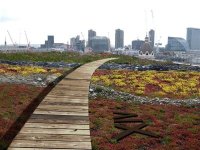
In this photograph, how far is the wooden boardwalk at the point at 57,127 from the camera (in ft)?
35.6

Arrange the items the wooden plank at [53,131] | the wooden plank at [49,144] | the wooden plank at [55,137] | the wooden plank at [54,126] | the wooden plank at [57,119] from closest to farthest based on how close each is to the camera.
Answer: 1. the wooden plank at [49,144]
2. the wooden plank at [55,137]
3. the wooden plank at [53,131]
4. the wooden plank at [54,126]
5. the wooden plank at [57,119]

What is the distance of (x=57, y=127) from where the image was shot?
12586mm

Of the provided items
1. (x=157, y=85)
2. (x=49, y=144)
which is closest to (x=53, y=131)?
(x=49, y=144)

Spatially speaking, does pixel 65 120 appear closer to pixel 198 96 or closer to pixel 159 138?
pixel 159 138

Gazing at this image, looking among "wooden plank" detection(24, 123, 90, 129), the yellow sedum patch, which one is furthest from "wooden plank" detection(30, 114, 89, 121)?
the yellow sedum patch

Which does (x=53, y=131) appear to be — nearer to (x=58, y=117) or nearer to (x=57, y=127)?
(x=57, y=127)

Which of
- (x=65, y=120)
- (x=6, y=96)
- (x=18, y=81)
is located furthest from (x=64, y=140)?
(x=18, y=81)

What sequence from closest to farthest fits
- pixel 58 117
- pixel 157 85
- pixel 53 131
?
1. pixel 53 131
2. pixel 58 117
3. pixel 157 85

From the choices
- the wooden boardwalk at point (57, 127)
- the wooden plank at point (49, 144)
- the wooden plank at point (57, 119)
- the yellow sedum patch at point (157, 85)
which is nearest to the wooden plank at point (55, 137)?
the wooden boardwalk at point (57, 127)

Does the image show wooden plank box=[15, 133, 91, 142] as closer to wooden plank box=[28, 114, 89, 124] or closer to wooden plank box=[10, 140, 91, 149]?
wooden plank box=[10, 140, 91, 149]

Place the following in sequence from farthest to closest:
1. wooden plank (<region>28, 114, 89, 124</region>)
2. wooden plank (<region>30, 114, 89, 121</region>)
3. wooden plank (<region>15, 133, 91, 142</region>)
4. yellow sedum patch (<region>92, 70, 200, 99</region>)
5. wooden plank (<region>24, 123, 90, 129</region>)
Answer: yellow sedum patch (<region>92, 70, 200, 99</region>) → wooden plank (<region>30, 114, 89, 121</region>) → wooden plank (<region>28, 114, 89, 124</region>) → wooden plank (<region>24, 123, 90, 129</region>) → wooden plank (<region>15, 133, 91, 142</region>)

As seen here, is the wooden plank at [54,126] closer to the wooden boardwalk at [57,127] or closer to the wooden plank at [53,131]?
the wooden boardwalk at [57,127]

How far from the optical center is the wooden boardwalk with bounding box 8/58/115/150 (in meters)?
10.9

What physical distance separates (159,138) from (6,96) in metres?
11.8
